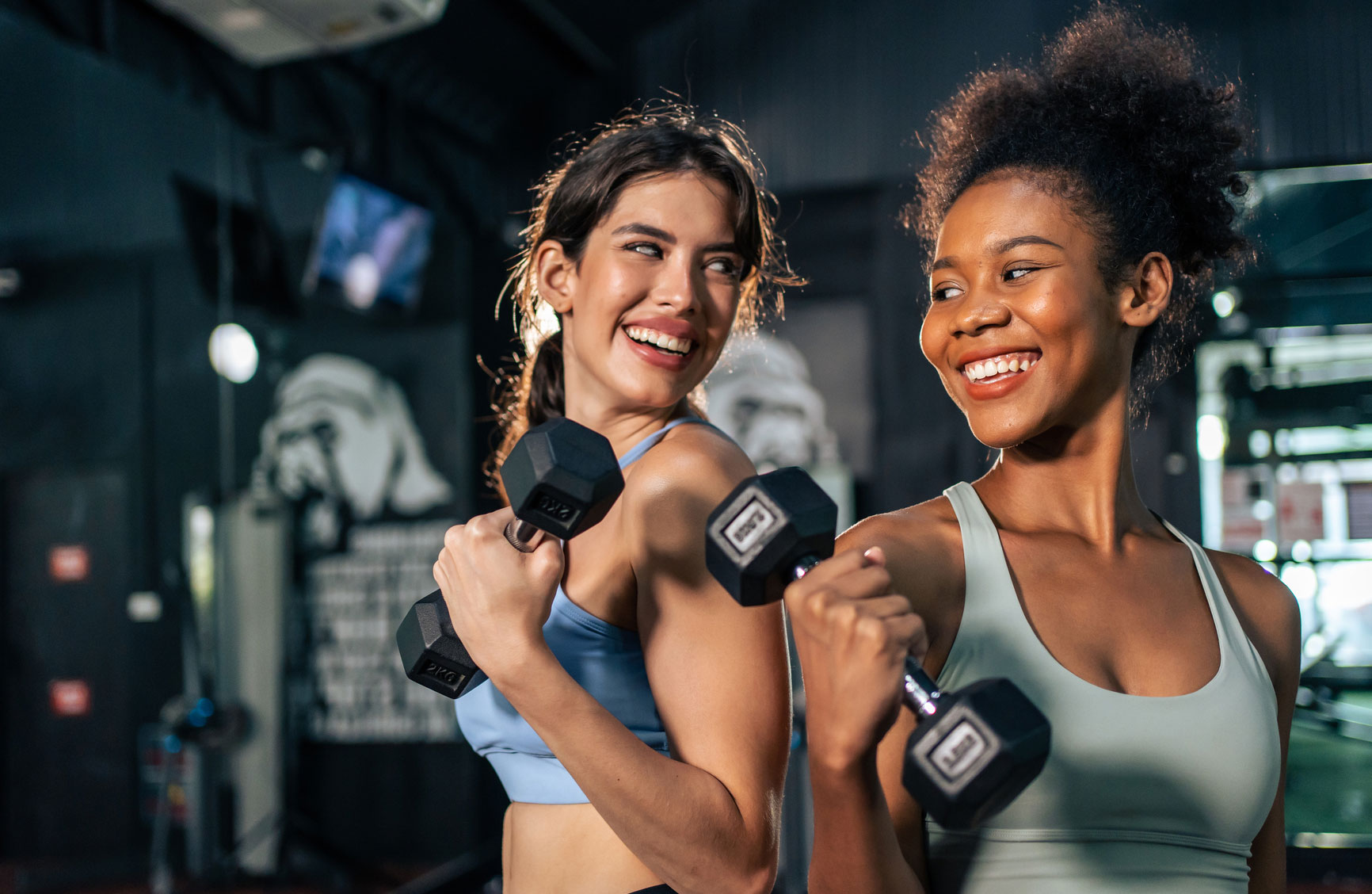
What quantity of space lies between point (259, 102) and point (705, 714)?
4.11m

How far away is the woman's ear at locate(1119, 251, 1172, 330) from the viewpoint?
1214 mm

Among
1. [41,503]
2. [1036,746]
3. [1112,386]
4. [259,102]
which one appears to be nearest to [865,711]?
[1036,746]

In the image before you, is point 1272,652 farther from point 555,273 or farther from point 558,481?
point 555,273

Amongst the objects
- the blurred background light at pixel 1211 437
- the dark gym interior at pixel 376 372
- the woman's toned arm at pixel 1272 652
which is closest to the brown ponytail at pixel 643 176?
the woman's toned arm at pixel 1272 652

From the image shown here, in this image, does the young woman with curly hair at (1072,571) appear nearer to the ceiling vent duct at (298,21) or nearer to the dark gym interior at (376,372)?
the dark gym interior at (376,372)

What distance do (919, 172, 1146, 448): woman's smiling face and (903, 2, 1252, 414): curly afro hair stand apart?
37 mm

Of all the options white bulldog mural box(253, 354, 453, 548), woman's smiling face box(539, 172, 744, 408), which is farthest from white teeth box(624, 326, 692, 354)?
white bulldog mural box(253, 354, 453, 548)

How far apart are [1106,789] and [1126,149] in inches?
29.8

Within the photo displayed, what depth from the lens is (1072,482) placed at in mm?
1267

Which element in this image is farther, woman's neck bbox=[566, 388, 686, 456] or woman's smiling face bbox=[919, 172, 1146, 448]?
woman's neck bbox=[566, 388, 686, 456]

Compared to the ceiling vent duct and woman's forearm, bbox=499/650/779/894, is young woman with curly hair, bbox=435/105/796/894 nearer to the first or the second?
woman's forearm, bbox=499/650/779/894

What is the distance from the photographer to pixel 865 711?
0.85 metres

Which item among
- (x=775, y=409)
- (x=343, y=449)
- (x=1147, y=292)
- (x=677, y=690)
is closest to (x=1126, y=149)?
(x=1147, y=292)

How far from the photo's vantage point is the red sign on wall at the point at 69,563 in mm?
3031
